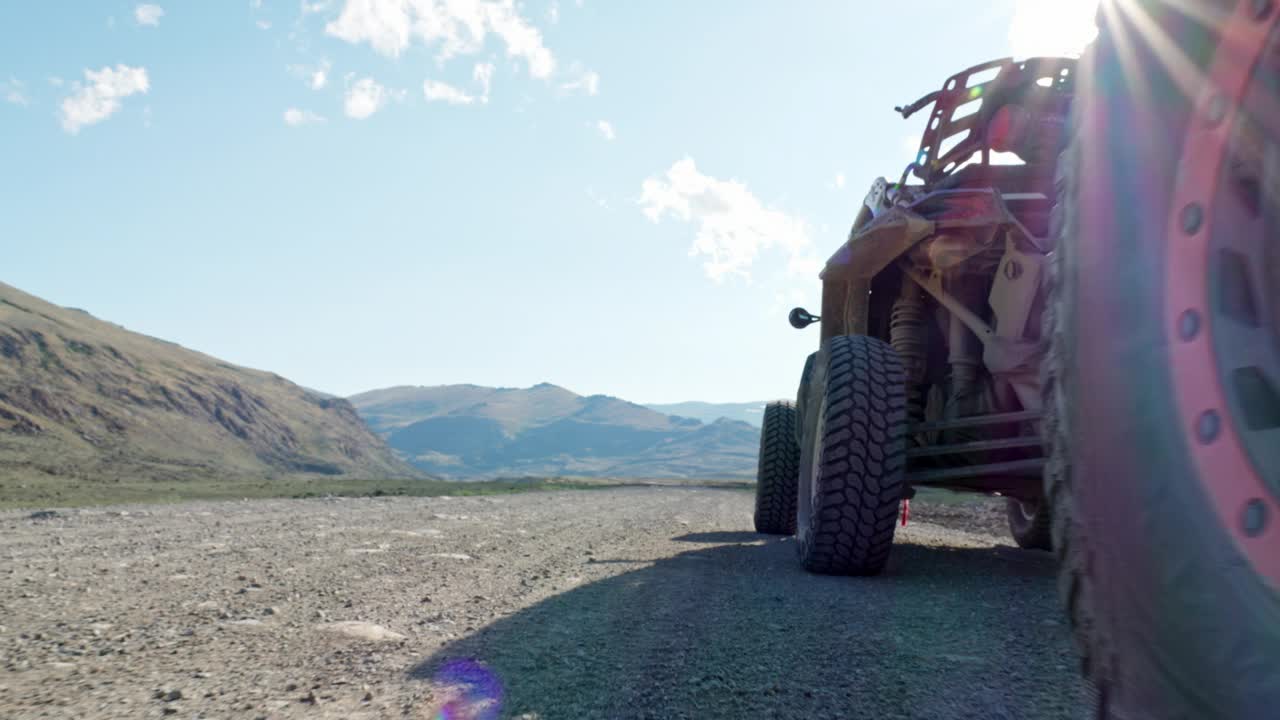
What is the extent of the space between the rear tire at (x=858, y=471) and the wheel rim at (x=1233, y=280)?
7.72ft

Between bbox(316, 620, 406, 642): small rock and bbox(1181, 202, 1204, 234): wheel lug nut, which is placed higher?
bbox(1181, 202, 1204, 234): wheel lug nut

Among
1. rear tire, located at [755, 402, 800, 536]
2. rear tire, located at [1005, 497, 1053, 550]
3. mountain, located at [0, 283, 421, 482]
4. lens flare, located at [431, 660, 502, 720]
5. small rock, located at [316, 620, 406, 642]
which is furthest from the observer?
mountain, located at [0, 283, 421, 482]

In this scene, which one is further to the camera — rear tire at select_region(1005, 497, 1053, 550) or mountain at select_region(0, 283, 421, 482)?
mountain at select_region(0, 283, 421, 482)

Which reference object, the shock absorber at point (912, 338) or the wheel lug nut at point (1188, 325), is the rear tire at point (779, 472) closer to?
the shock absorber at point (912, 338)

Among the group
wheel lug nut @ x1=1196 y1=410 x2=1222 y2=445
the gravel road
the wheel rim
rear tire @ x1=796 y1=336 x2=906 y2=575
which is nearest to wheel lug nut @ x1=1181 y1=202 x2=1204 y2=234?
the wheel rim

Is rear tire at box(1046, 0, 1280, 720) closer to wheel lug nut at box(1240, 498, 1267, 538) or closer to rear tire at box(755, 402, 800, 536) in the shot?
wheel lug nut at box(1240, 498, 1267, 538)

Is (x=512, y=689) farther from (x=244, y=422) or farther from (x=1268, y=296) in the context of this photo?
(x=244, y=422)

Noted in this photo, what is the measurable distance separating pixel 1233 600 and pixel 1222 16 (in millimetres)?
639

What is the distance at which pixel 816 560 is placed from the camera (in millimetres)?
3295

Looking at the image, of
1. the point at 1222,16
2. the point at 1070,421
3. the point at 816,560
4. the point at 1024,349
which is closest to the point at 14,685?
the point at 1070,421

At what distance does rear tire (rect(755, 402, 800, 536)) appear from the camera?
595 cm

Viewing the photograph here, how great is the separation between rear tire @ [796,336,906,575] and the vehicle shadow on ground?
14 cm

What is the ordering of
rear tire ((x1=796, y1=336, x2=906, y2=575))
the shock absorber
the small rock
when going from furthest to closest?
1. the shock absorber
2. rear tire ((x1=796, y1=336, x2=906, y2=575))
3. the small rock

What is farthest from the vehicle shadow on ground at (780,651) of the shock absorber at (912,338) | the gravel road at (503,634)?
the shock absorber at (912,338)
